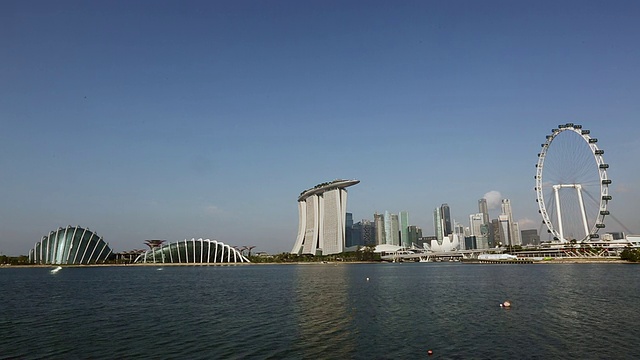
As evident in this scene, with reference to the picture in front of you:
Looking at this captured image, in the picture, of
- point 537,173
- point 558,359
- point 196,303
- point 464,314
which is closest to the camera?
point 558,359

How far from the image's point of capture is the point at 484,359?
24312 mm

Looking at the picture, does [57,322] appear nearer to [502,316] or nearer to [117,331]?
[117,331]

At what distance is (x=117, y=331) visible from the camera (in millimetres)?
33031

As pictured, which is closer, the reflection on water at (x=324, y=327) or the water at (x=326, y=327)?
the water at (x=326, y=327)

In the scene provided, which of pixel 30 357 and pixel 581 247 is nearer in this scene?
pixel 30 357

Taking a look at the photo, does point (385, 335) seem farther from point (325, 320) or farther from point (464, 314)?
point (464, 314)

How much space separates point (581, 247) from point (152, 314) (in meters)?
200

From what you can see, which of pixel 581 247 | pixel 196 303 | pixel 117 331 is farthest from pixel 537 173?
pixel 117 331

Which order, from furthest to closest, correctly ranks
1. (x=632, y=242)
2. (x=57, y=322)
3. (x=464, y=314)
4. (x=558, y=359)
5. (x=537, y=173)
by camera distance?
(x=632, y=242) < (x=537, y=173) < (x=464, y=314) < (x=57, y=322) < (x=558, y=359)

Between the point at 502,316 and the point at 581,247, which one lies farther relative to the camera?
the point at 581,247

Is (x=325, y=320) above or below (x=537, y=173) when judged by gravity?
below

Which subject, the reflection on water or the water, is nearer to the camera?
the water

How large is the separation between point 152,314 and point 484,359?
31.4 metres

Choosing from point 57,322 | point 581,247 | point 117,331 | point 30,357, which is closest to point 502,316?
point 117,331
